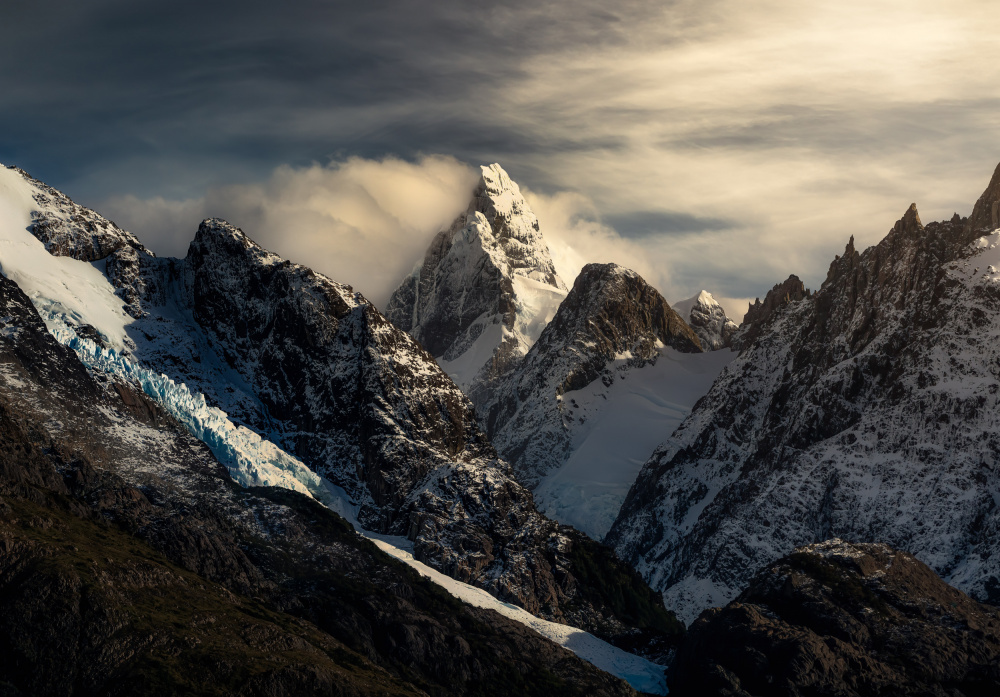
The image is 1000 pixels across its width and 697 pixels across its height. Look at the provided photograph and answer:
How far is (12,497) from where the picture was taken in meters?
195

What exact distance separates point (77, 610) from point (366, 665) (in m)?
47.5

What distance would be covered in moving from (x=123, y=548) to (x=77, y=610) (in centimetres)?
2908

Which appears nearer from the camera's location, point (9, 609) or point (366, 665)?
point (9, 609)

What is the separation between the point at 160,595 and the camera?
186 meters

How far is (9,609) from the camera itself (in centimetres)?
16575

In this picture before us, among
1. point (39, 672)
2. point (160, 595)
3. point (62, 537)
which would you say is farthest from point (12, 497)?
point (39, 672)

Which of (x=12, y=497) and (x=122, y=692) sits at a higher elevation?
(x=12, y=497)

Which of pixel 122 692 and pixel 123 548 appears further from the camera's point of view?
pixel 123 548

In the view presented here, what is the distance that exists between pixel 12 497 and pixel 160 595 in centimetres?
2904

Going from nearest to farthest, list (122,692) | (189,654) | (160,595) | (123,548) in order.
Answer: (122,692), (189,654), (160,595), (123,548)

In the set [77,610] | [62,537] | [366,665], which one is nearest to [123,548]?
[62,537]

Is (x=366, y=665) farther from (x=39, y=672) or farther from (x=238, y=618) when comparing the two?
(x=39, y=672)

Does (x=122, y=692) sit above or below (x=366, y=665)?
below

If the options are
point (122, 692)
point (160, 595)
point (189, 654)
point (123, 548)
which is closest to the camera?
point (122, 692)
